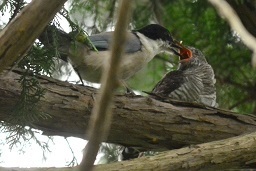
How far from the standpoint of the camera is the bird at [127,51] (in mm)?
3586

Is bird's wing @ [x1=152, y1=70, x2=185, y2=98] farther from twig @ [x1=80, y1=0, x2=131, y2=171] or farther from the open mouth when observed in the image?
twig @ [x1=80, y1=0, x2=131, y2=171]

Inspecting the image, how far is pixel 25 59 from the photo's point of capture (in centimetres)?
265

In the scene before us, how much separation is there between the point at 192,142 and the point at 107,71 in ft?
7.30

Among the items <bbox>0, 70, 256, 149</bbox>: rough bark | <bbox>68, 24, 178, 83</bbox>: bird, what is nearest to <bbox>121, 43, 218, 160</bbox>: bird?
<bbox>68, 24, 178, 83</bbox>: bird

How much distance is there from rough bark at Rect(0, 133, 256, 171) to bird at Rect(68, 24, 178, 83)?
2.64 feet

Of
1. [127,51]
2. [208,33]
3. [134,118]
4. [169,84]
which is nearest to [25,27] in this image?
[134,118]

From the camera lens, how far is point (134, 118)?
3217 mm

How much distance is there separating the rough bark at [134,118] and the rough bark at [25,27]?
1129mm

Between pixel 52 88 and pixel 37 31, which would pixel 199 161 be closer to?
pixel 52 88

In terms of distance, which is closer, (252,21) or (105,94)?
(105,94)

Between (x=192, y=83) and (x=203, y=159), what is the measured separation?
1462 millimetres

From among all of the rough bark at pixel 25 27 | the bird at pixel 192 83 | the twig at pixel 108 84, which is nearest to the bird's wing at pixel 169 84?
the bird at pixel 192 83

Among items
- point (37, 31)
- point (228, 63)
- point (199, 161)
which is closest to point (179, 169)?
point (199, 161)

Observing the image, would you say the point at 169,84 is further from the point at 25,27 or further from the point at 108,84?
the point at 108,84
